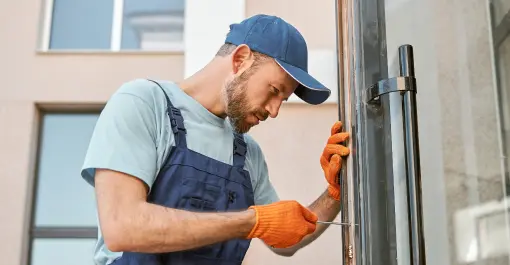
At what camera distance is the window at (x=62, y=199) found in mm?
3475

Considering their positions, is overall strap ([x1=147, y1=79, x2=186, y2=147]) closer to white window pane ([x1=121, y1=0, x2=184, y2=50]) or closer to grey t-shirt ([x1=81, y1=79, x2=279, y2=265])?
grey t-shirt ([x1=81, y1=79, x2=279, y2=265])

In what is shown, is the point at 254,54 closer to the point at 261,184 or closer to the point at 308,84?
the point at 308,84

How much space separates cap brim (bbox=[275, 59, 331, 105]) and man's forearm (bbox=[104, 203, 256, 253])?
36 cm

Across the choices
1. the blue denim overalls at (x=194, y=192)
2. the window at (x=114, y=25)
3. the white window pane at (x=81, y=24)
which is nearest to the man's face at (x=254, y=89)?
the blue denim overalls at (x=194, y=192)

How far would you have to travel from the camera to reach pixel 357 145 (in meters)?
0.96

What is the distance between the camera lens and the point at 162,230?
1053mm

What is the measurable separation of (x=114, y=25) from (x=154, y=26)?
0.26 m

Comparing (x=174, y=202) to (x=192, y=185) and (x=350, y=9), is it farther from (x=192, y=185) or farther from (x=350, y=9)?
(x=350, y=9)

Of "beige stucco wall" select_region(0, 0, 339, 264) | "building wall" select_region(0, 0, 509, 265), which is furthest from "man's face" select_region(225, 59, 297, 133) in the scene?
"beige stucco wall" select_region(0, 0, 339, 264)

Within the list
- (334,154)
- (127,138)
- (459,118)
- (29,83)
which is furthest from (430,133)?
(29,83)

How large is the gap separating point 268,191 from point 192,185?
345mm

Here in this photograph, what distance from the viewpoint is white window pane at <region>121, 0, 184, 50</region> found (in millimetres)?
3727

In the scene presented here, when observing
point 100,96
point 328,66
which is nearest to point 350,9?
point 328,66

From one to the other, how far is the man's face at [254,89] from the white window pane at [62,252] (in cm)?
242
